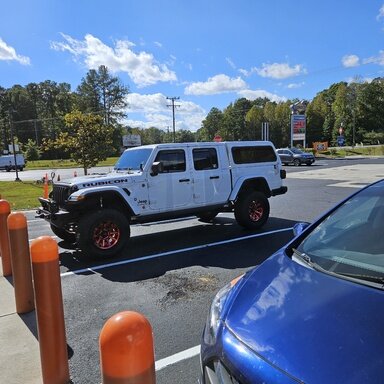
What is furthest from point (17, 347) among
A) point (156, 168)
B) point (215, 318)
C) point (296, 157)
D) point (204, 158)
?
point (296, 157)

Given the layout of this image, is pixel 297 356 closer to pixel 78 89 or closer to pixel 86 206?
pixel 86 206

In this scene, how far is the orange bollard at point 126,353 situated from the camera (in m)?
1.50

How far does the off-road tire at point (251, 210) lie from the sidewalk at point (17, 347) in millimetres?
4844

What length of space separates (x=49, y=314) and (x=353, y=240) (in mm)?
2349

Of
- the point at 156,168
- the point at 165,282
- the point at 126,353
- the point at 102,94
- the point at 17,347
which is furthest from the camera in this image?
the point at 102,94

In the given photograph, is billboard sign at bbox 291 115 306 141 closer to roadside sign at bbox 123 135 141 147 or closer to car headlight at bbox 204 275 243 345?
roadside sign at bbox 123 135 141 147

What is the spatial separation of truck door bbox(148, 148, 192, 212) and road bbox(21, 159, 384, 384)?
758 millimetres

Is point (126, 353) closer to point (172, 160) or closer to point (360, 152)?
point (172, 160)

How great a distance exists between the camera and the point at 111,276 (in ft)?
18.2

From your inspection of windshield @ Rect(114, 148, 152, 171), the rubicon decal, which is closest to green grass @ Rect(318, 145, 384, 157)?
windshield @ Rect(114, 148, 152, 171)

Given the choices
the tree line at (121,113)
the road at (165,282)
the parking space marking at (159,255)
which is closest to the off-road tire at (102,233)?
the road at (165,282)

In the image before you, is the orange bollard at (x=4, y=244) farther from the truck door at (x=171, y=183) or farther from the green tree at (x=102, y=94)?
the green tree at (x=102, y=94)

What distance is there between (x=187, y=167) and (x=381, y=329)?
6.08 meters

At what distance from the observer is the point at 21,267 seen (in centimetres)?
428
